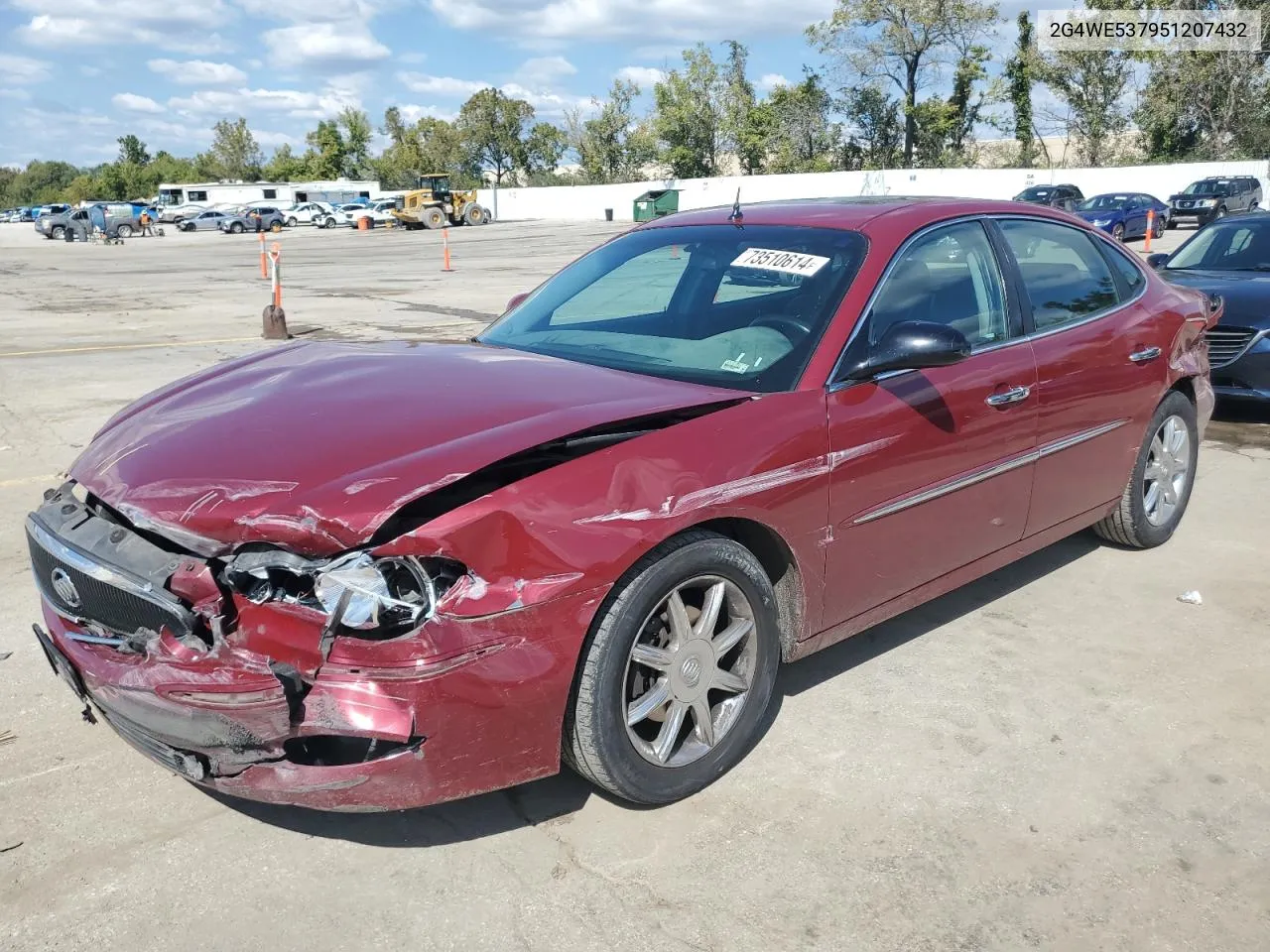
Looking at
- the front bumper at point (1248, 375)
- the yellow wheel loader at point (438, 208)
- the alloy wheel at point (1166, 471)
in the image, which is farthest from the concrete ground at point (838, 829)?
the yellow wheel loader at point (438, 208)

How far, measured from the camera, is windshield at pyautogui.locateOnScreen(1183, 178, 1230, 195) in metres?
36.1

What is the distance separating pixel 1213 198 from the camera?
35.6 meters

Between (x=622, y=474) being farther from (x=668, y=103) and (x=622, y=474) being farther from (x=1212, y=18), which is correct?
(x=668, y=103)

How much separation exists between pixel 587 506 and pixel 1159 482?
3565 mm

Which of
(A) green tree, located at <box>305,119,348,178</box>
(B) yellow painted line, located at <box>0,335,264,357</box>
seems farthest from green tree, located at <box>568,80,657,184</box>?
(B) yellow painted line, located at <box>0,335,264,357</box>

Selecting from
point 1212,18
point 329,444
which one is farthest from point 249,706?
point 1212,18

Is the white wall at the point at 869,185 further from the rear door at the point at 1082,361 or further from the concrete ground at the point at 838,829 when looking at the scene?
the concrete ground at the point at 838,829

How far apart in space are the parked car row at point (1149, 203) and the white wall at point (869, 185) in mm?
3604

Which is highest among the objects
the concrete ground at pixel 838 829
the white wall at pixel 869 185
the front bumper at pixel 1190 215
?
the white wall at pixel 869 185

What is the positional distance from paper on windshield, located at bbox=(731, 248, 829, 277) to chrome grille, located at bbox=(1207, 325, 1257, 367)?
16.8ft

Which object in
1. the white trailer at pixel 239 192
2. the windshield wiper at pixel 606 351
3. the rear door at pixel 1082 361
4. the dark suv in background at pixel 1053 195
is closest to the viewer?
the windshield wiper at pixel 606 351

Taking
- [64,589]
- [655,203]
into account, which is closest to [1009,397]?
[64,589]

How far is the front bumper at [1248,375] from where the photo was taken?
24.5 ft

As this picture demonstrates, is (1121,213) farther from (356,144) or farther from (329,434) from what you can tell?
(356,144)
